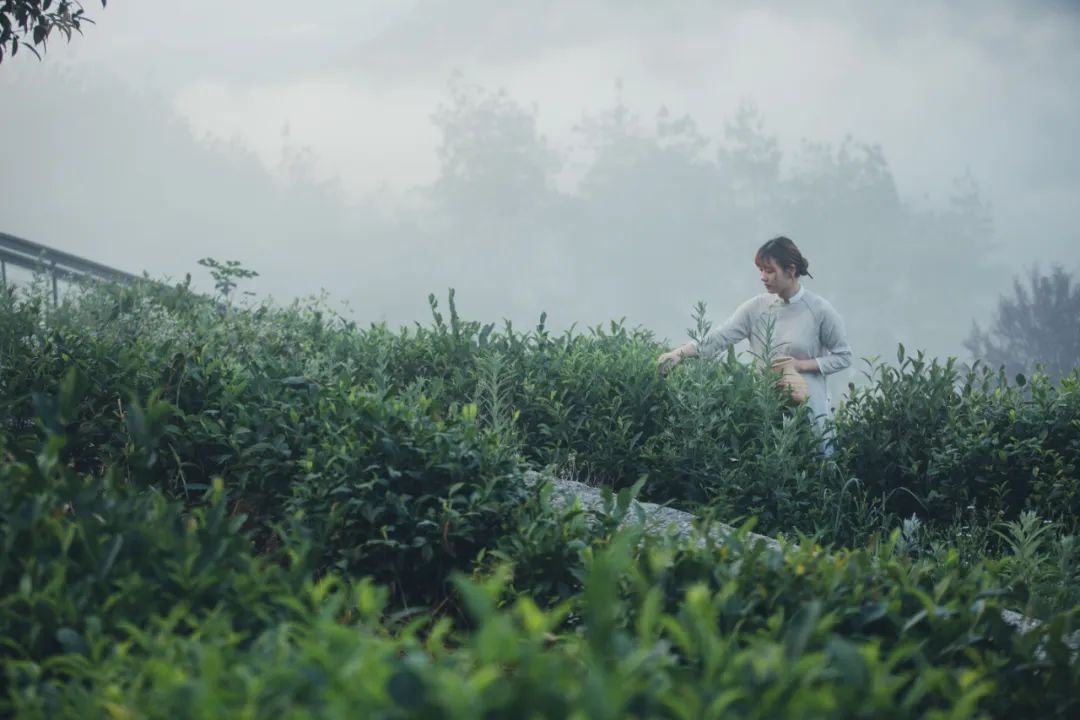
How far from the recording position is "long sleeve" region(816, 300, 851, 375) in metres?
7.23

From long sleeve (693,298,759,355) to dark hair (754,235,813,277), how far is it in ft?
1.16

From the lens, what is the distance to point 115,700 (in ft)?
7.29

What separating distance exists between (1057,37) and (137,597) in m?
88.8

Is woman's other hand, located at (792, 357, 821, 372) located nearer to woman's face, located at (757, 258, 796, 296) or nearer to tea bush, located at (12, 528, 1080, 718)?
woman's face, located at (757, 258, 796, 296)

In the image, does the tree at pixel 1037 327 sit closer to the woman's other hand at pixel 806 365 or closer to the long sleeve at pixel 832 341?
the long sleeve at pixel 832 341

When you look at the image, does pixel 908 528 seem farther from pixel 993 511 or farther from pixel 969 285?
pixel 969 285

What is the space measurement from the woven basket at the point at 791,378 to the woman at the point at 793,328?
0.04m

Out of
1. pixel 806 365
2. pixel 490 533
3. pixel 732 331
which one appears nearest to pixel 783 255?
pixel 732 331

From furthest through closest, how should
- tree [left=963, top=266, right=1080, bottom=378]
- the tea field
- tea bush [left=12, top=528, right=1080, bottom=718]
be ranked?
tree [left=963, top=266, right=1080, bottom=378], the tea field, tea bush [left=12, top=528, right=1080, bottom=718]

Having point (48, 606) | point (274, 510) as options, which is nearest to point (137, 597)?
point (48, 606)

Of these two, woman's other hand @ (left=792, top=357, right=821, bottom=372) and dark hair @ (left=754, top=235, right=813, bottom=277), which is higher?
dark hair @ (left=754, top=235, right=813, bottom=277)

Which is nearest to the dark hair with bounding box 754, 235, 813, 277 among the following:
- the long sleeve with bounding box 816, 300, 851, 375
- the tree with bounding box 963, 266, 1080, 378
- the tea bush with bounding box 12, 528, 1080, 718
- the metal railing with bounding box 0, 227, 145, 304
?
the long sleeve with bounding box 816, 300, 851, 375

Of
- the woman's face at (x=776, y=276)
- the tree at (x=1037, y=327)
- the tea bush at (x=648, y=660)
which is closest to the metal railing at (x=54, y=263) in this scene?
the woman's face at (x=776, y=276)

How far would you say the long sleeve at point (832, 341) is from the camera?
7.23 metres
